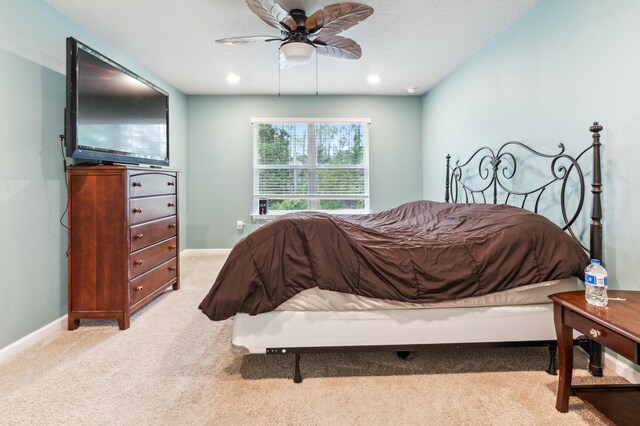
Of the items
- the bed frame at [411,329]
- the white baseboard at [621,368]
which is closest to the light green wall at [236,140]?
the bed frame at [411,329]

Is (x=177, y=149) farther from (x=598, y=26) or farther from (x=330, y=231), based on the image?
(x=598, y=26)

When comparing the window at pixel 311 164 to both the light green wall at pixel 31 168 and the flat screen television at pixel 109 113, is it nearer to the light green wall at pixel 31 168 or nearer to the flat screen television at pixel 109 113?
the flat screen television at pixel 109 113

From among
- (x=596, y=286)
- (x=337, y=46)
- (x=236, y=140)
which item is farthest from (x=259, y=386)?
(x=236, y=140)

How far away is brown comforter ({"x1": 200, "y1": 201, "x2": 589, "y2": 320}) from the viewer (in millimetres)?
1673

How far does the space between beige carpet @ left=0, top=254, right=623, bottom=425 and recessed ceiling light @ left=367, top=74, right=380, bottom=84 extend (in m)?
3.32

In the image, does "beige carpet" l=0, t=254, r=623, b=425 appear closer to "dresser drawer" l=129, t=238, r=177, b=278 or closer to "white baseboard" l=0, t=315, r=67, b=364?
"white baseboard" l=0, t=315, r=67, b=364

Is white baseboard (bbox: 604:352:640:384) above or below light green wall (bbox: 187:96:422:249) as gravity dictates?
below

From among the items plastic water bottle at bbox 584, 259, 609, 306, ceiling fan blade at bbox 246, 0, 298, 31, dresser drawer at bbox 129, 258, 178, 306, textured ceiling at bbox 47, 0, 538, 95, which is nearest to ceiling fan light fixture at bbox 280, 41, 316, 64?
ceiling fan blade at bbox 246, 0, 298, 31

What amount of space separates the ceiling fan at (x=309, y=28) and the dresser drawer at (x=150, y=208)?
56.8 inches

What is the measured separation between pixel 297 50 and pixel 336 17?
16.8 inches

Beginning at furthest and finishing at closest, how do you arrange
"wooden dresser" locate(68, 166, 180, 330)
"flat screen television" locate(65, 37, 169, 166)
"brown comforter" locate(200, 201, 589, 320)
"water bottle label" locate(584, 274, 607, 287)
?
"wooden dresser" locate(68, 166, 180, 330)
"flat screen television" locate(65, 37, 169, 166)
"brown comforter" locate(200, 201, 589, 320)
"water bottle label" locate(584, 274, 607, 287)

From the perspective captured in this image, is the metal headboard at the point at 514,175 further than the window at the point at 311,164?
No

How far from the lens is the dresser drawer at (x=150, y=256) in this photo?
2.52 m

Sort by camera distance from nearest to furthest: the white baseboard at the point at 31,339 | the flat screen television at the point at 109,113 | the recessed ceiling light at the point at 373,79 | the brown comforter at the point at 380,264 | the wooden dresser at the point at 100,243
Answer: the brown comforter at the point at 380,264, the white baseboard at the point at 31,339, the flat screen television at the point at 109,113, the wooden dresser at the point at 100,243, the recessed ceiling light at the point at 373,79
